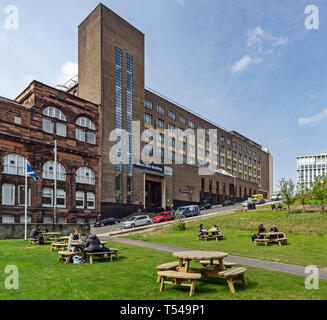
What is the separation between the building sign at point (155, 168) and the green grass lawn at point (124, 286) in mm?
44492

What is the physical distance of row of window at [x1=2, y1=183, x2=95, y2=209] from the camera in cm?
3710

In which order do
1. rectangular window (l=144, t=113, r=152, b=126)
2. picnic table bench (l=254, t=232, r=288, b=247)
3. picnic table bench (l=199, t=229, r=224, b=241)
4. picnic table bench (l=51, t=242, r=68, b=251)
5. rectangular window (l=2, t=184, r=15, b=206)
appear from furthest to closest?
rectangular window (l=144, t=113, r=152, b=126)
rectangular window (l=2, t=184, r=15, b=206)
picnic table bench (l=199, t=229, r=224, b=241)
picnic table bench (l=254, t=232, r=288, b=247)
picnic table bench (l=51, t=242, r=68, b=251)

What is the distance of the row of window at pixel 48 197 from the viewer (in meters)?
37.1

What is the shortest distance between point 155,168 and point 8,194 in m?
28.7

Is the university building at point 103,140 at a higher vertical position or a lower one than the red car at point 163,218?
higher

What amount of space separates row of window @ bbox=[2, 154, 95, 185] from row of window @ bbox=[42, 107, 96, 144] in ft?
14.9

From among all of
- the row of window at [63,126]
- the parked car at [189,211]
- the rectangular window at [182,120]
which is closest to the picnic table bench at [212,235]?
the parked car at [189,211]

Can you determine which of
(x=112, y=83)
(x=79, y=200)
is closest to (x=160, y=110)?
(x=112, y=83)

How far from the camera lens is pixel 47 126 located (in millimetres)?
42875

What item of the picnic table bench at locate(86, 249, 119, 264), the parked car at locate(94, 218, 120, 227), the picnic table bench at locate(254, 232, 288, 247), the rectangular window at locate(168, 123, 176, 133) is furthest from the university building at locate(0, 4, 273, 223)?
the picnic table bench at locate(254, 232, 288, 247)

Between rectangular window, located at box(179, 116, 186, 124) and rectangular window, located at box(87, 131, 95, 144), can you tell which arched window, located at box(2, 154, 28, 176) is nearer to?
rectangular window, located at box(87, 131, 95, 144)

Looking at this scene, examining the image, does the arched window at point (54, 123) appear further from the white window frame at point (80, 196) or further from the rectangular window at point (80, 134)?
the white window frame at point (80, 196)
